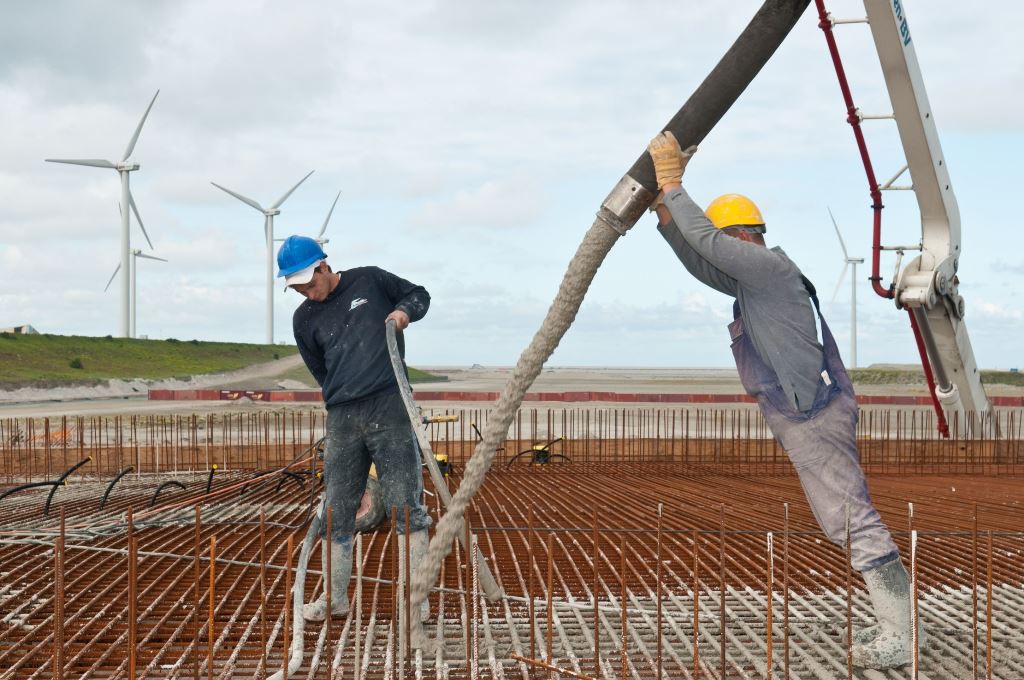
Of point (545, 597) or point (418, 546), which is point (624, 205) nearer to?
point (418, 546)

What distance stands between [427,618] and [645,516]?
2797 millimetres

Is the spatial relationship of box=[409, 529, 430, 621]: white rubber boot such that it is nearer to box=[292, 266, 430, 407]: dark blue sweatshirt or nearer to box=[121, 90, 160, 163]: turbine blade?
box=[292, 266, 430, 407]: dark blue sweatshirt

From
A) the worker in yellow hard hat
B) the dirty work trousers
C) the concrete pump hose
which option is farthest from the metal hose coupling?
the dirty work trousers

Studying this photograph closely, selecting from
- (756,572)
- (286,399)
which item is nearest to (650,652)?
(756,572)

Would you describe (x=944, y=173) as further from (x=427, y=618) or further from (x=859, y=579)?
(x=427, y=618)

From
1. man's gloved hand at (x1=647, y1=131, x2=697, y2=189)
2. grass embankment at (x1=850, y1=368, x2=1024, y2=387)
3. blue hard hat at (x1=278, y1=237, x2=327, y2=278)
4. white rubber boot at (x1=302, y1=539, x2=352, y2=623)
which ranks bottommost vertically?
grass embankment at (x1=850, y1=368, x2=1024, y2=387)

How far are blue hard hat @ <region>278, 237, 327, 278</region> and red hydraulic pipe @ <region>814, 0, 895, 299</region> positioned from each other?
556 centimetres

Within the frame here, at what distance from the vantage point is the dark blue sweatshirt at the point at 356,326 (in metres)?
3.47

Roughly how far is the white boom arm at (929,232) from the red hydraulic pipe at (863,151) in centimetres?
14

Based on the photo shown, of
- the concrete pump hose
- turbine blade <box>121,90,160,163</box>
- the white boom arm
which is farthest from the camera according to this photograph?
turbine blade <box>121,90,160,163</box>

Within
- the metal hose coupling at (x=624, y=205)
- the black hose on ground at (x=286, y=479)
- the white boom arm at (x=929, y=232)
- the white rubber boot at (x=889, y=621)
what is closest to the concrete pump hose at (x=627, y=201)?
the metal hose coupling at (x=624, y=205)

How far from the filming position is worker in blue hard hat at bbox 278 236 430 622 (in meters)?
3.46

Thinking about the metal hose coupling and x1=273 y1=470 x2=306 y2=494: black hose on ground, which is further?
x1=273 y1=470 x2=306 y2=494: black hose on ground

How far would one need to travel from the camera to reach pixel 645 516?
A: 5898mm
